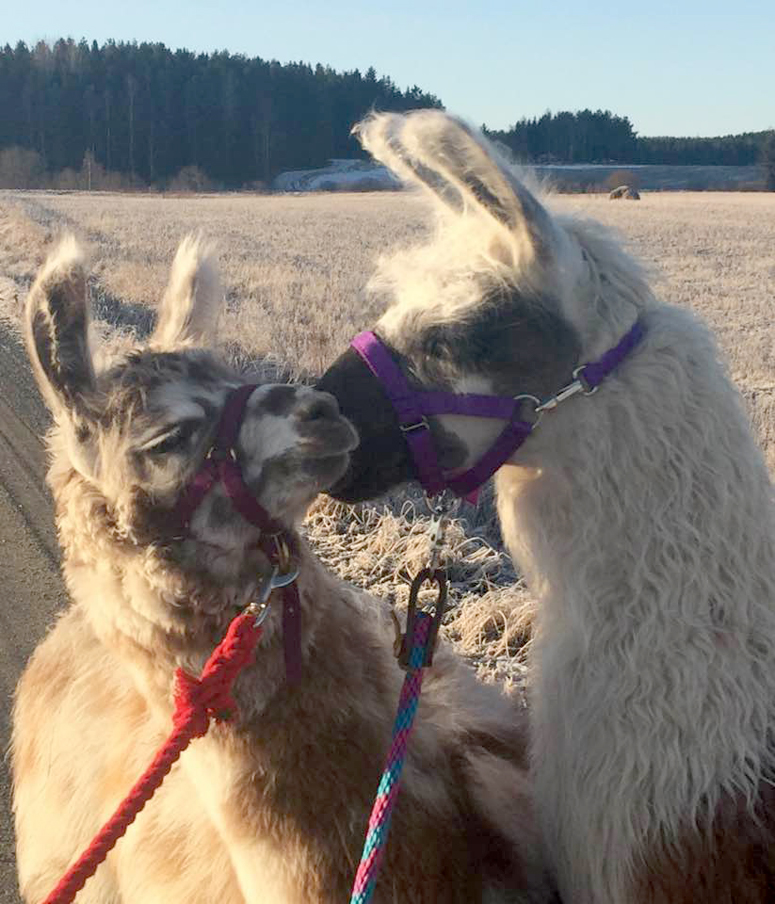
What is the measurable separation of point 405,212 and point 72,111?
4846cm

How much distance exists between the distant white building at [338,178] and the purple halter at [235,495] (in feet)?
168

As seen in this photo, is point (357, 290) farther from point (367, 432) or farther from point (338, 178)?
point (338, 178)

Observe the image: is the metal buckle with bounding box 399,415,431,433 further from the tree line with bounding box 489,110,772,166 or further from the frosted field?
the tree line with bounding box 489,110,772,166

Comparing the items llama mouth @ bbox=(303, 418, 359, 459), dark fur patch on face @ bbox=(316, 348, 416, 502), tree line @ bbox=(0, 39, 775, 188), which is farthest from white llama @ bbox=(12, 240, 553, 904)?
tree line @ bbox=(0, 39, 775, 188)

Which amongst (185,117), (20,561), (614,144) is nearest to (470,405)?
(20,561)

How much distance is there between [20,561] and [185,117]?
7025cm

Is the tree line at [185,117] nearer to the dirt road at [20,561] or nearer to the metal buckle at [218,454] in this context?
the dirt road at [20,561]

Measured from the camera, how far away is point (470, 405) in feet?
7.02

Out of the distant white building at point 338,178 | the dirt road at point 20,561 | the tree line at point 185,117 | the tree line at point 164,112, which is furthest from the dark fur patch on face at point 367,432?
the tree line at point 164,112

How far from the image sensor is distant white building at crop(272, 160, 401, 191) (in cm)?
5700

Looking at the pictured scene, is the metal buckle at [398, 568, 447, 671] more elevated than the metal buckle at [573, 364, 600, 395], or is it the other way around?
the metal buckle at [573, 364, 600, 395]

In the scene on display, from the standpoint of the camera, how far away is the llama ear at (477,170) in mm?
1936

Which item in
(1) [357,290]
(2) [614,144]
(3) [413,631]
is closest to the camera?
(3) [413,631]

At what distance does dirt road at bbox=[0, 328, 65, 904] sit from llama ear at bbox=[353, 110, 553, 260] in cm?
190
